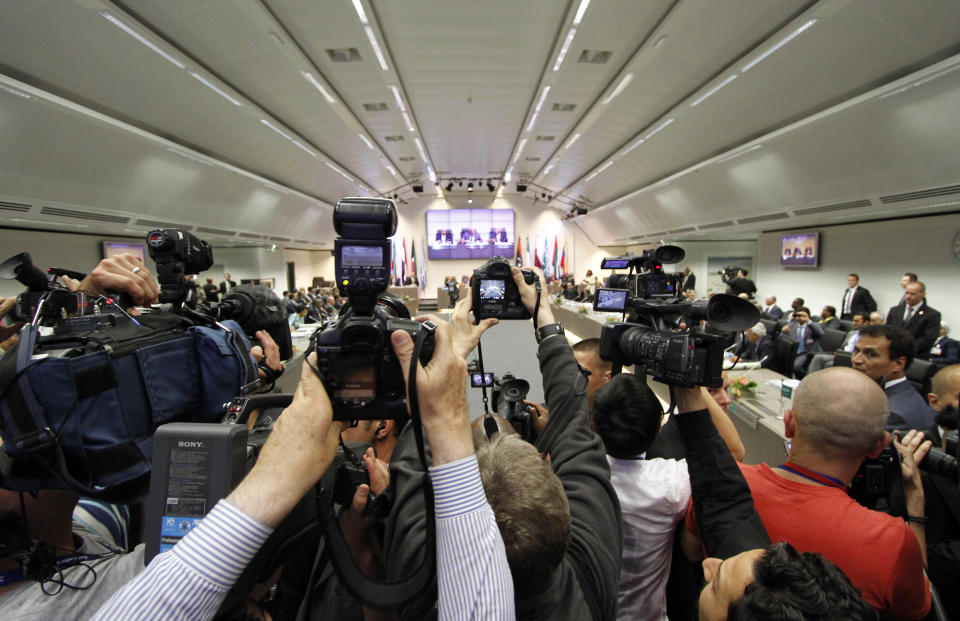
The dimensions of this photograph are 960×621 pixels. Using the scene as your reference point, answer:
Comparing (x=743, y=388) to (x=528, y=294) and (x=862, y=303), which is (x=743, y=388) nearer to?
(x=528, y=294)

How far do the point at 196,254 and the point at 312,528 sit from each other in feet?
4.15

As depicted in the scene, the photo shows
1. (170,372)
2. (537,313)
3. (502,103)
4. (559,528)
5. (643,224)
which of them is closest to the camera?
(559,528)

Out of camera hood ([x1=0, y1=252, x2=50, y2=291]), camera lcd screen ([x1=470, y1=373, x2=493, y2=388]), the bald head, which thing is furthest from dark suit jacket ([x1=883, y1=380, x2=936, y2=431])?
camera hood ([x1=0, y1=252, x2=50, y2=291])

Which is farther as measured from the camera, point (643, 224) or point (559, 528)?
point (643, 224)

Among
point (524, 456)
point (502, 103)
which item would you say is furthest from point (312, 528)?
point (502, 103)

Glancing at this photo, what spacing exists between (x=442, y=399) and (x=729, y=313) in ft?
3.86

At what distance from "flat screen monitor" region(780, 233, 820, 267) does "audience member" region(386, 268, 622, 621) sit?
42.3ft

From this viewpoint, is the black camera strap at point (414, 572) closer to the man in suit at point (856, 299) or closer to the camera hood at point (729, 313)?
the camera hood at point (729, 313)

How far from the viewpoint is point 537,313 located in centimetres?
153

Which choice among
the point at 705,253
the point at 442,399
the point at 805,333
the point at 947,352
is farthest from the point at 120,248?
the point at 705,253

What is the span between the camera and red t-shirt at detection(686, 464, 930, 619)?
109 cm

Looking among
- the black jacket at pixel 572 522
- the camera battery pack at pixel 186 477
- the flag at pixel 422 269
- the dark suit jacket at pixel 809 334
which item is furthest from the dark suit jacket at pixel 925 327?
the flag at pixel 422 269

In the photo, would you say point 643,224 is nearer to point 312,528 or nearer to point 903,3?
point 903,3

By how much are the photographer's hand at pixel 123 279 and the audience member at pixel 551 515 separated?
1.20 m
